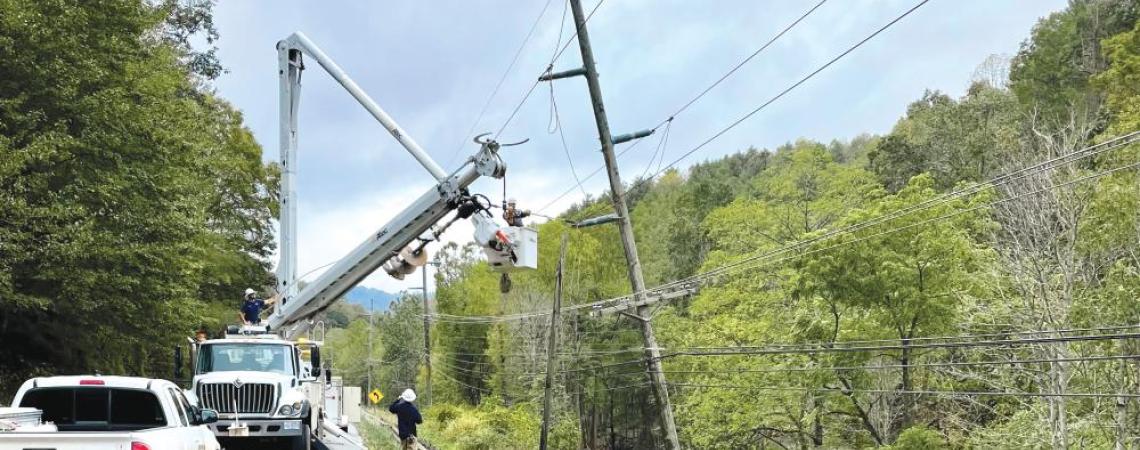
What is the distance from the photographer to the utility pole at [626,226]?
752 inches

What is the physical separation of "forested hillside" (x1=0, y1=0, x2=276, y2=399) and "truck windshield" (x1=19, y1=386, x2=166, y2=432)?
10.6m

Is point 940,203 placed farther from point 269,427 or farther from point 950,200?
point 269,427

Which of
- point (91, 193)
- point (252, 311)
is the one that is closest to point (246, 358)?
point (252, 311)

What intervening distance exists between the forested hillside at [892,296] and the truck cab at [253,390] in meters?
7.23

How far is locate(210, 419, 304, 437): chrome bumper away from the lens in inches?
628

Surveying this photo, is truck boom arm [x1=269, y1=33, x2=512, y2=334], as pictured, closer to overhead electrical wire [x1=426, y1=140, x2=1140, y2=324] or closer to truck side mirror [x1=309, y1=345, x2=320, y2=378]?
truck side mirror [x1=309, y1=345, x2=320, y2=378]

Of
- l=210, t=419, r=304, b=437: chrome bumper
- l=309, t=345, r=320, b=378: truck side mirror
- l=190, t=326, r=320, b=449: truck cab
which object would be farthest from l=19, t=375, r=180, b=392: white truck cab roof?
l=309, t=345, r=320, b=378: truck side mirror

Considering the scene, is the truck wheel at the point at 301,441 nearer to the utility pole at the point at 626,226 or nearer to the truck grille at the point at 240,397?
the truck grille at the point at 240,397

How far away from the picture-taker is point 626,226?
1972 centimetres

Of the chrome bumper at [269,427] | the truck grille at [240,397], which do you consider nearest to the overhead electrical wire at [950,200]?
the chrome bumper at [269,427]

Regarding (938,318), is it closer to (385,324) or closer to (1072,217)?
(1072,217)

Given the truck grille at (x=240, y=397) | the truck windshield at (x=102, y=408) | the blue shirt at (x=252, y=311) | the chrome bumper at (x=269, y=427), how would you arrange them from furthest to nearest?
the blue shirt at (x=252, y=311), the truck grille at (x=240, y=397), the chrome bumper at (x=269, y=427), the truck windshield at (x=102, y=408)

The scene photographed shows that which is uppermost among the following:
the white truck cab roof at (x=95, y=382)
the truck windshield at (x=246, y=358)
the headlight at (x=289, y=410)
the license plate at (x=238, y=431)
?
the truck windshield at (x=246, y=358)

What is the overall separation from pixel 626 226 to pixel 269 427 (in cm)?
804
